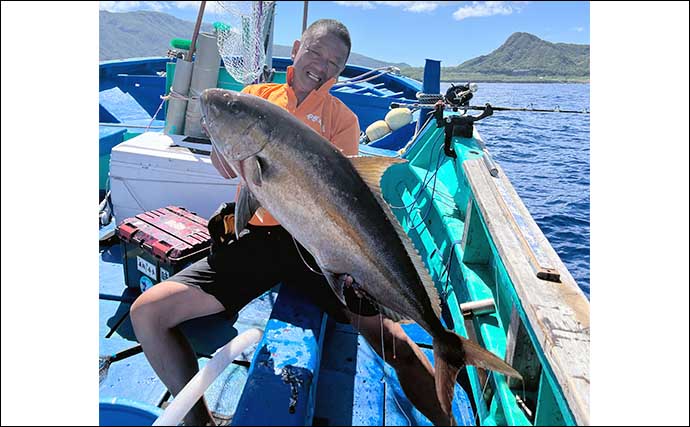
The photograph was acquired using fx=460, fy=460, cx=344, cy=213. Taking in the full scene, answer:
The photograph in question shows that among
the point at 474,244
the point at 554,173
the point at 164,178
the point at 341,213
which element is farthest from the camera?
the point at 554,173

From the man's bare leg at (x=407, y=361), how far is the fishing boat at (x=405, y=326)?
13 cm

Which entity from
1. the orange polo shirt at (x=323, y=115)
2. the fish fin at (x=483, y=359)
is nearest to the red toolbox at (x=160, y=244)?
the orange polo shirt at (x=323, y=115)

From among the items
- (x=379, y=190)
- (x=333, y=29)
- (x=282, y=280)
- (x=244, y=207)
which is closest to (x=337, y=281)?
(x=379, y=190)

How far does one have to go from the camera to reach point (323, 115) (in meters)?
2.78

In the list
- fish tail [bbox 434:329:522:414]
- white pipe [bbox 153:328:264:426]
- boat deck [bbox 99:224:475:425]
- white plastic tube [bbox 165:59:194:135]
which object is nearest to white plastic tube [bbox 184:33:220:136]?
white plastic tube [bbox 165:59:194:135]

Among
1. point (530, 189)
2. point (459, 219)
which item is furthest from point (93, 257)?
point (530, 189)

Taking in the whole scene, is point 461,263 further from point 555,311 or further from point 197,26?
point 197,26

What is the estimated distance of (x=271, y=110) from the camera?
6.31ft

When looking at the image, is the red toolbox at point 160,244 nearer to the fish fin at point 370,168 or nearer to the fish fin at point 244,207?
the fish fin at point 244,207

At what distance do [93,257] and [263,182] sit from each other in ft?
2.31

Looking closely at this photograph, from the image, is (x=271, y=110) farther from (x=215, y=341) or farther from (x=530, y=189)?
(x=530, y=189)

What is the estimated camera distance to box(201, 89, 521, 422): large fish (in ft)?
6.03

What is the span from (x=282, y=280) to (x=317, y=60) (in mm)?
1293

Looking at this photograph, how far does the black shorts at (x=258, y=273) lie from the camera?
254cm
